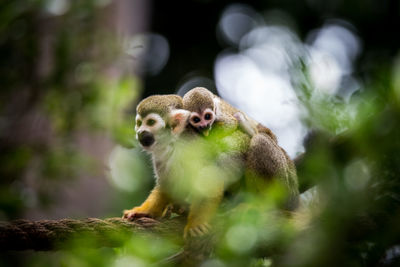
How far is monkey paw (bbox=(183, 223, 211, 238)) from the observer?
1.85 m

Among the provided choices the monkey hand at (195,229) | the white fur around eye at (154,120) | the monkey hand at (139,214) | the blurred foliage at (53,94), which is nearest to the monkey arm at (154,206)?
the monkey hand at (139,214)

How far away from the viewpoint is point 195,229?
196 cm

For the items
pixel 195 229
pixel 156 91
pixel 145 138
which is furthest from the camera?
pixel 156 91

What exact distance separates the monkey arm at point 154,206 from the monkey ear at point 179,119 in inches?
18.1

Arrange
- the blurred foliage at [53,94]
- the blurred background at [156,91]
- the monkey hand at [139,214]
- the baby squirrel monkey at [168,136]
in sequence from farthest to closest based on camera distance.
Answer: the blurred foliage at [53,94] → the monkey hand at [139,214] → the baby squirrel monkey at [168,136] → the blurred background at [156,91]

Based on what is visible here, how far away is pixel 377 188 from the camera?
1.03m

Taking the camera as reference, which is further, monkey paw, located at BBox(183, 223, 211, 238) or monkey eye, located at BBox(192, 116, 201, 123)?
monkey eye, located at BBox(192, 116, 201, 123)

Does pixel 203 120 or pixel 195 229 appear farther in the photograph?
pixel 203 120

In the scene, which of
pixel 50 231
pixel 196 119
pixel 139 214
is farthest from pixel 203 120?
pixel 50 231

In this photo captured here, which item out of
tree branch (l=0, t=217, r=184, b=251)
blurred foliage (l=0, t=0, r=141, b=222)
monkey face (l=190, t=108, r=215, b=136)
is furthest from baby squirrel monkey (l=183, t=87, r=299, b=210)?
blurred foliage (l=0, t=0, r=141, b=222)

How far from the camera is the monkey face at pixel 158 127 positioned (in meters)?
2.12

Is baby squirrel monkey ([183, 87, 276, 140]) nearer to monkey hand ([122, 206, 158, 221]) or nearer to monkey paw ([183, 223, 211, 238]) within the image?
monkey paw ([183, 223, 211, 238])

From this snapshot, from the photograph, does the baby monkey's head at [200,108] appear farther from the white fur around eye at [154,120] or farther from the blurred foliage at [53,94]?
the blurred foliage at [53,94]

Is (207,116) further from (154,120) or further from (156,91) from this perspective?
(156,91)
